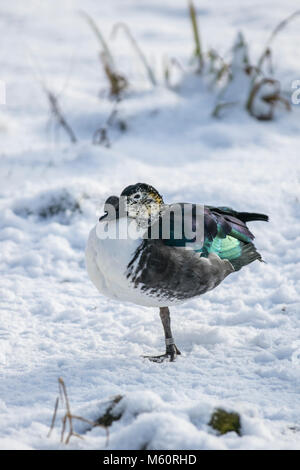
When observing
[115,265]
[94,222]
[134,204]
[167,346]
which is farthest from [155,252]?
[94,222]

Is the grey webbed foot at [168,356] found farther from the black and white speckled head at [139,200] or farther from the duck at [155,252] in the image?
the black and white speckled head at [139,200]

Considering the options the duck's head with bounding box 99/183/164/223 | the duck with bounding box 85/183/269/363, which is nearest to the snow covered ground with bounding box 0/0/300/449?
the duck with bounding box 85/183/269/363

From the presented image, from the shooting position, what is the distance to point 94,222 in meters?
5.39

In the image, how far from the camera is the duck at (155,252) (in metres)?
3.23

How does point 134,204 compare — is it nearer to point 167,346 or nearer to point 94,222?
point 167,346

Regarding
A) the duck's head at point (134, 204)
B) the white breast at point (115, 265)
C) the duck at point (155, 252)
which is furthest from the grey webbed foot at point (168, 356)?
the duck's head at point (134, 204)

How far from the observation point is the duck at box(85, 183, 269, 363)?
127 inches

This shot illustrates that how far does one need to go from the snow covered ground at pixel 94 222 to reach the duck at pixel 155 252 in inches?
15.7

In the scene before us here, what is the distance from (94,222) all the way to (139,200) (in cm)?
199

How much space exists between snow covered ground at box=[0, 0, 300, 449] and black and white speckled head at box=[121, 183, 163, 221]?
2.60 ft

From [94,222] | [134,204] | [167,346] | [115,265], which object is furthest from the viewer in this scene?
[94,222]
